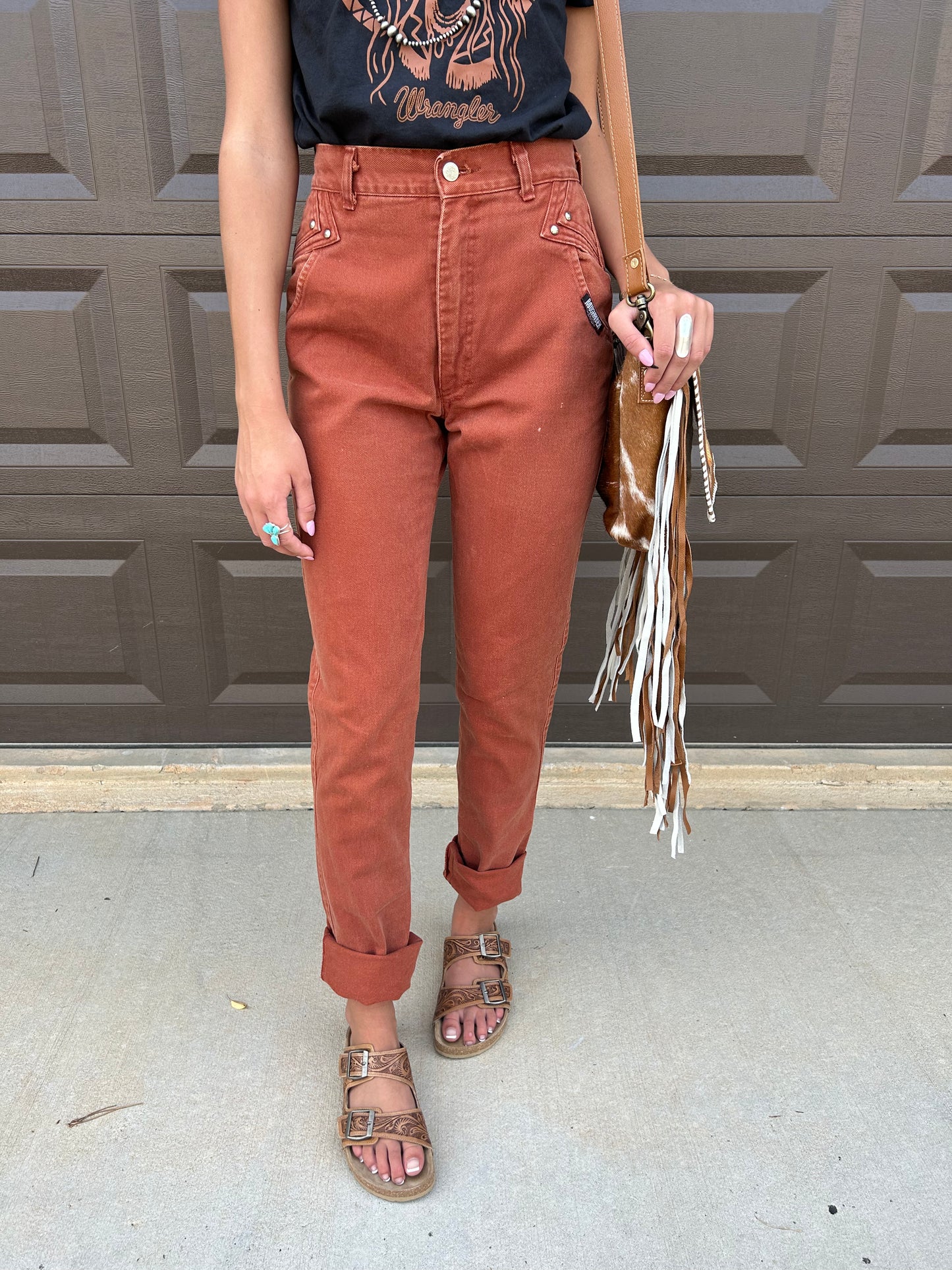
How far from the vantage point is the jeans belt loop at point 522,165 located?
1.01m

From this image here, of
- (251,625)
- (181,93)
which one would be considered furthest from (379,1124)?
(181,93)

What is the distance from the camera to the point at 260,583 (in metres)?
1.87

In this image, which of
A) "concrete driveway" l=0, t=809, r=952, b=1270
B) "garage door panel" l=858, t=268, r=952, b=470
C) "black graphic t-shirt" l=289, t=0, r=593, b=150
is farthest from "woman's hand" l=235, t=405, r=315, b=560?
"garage door panel" l=858, t=268, r=952, b=470

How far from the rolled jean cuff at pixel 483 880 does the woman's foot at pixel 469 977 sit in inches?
1.3

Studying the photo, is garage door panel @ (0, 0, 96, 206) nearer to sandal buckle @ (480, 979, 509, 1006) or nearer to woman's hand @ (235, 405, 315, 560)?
woman's hand @ (235, 405, 315, 560)

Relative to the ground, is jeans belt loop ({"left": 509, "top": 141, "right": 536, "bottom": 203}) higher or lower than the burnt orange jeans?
higher

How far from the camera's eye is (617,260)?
4.00 feet

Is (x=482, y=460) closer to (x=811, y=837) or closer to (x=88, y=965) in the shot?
(x=88, y=965)

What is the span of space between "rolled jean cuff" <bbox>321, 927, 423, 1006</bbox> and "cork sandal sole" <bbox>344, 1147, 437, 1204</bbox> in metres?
0.20

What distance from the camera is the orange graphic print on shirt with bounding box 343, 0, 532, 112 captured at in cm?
96

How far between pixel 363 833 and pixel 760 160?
141cm

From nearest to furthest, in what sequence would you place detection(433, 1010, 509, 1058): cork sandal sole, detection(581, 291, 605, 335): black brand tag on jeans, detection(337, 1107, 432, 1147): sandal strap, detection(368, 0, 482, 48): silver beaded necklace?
detection(368, 0, 482, 48): silver beaded necklace, detection(581, 291, 605, 335): black brand tag on jeans, detection(337, 1107, 432, 1147): sandal strap, detection(433, 1010, 509, 1058): cork sandal sole

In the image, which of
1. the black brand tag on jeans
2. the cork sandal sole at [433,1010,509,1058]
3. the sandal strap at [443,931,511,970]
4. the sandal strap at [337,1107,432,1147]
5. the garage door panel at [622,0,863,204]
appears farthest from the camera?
the garage door panel at [622,0,863,204]

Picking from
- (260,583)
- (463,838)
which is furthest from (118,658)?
(463,838)
